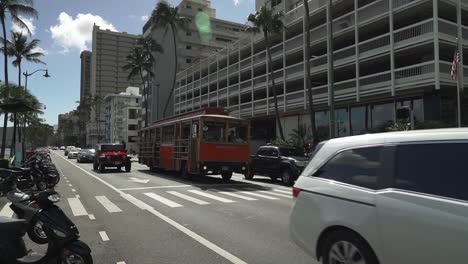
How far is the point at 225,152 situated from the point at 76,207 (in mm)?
8492

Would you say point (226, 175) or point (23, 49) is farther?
point (23, 49)

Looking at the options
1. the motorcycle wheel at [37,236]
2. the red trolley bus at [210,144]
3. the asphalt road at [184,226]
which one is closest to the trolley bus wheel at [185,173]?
the red trolley bus at [210,144]

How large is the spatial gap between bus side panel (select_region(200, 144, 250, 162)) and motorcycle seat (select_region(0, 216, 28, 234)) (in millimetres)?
13403

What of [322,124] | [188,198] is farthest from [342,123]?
[188,198]

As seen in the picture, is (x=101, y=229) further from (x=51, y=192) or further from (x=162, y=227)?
(x=51, y=192)

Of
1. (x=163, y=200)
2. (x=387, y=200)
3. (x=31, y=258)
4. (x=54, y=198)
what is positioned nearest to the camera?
(x=387, y=200)

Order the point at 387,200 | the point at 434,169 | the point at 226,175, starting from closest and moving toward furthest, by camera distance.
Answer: the point at 434,169
the point at 387,200
the point at 226,175

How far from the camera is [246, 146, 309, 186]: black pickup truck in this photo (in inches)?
728

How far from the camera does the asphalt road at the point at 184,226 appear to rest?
252 inches

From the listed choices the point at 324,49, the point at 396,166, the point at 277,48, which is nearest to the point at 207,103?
the point at 277,48

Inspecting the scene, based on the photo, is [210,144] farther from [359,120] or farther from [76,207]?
[359,120]

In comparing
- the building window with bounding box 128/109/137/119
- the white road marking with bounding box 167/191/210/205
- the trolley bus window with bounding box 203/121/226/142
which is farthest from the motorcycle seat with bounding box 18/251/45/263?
the building window with bounding box 128/109/137/119

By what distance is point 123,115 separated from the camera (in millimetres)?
113688

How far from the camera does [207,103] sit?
54.3 m
